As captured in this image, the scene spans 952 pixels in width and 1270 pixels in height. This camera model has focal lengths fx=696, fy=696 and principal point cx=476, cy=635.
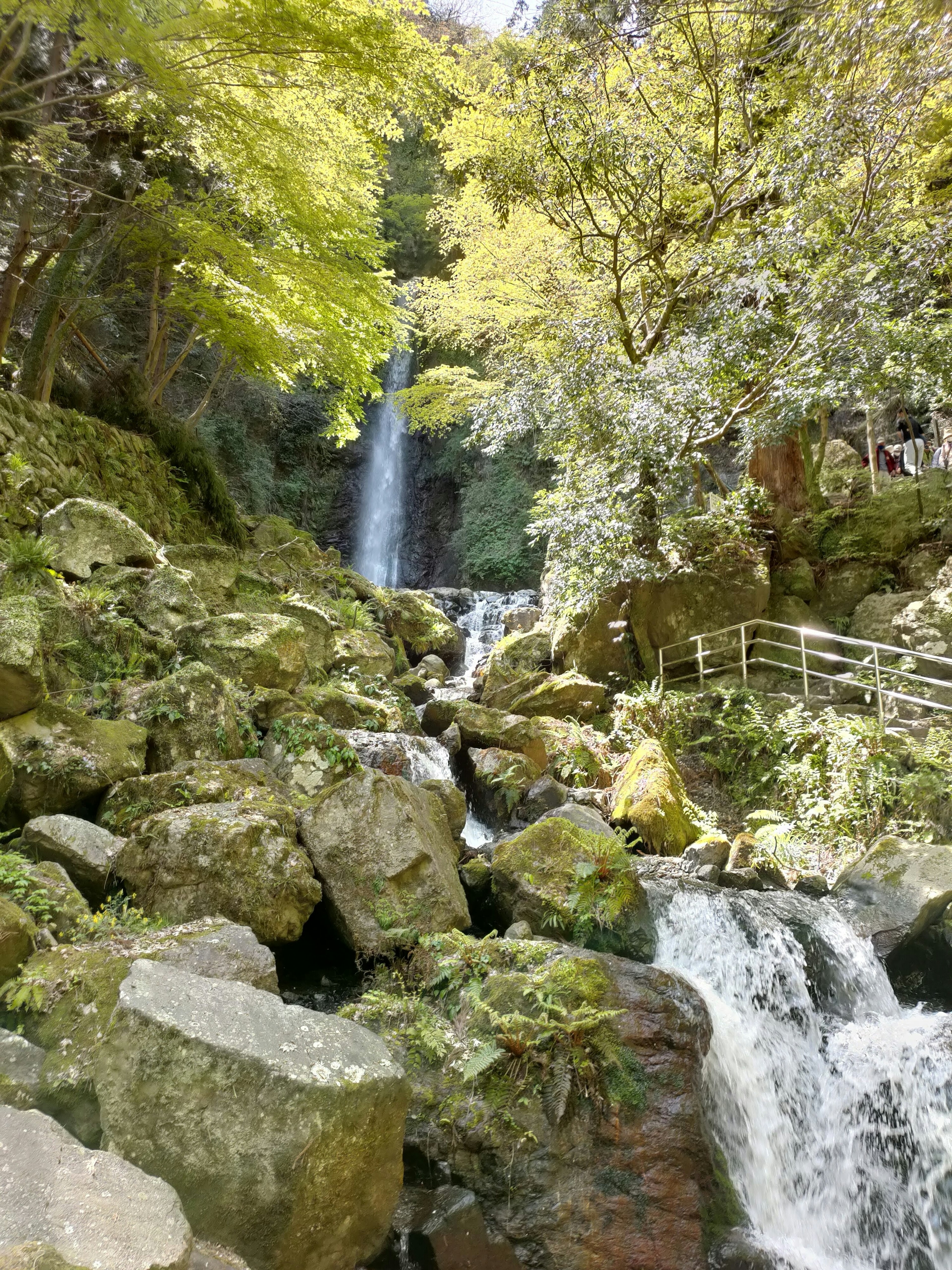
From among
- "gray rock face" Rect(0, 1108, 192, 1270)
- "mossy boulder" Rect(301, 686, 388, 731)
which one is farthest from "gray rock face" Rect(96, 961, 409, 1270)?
"mossy boulder" Rect(301, 686, 388, 731)

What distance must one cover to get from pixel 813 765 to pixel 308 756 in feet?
18.7

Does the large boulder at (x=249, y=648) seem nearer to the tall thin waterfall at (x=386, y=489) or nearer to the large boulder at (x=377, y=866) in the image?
the large boulder at (x=377, y=866)

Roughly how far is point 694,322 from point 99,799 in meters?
9.80

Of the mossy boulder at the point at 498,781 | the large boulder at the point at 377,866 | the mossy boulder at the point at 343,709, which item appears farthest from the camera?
the mossy boulder at the point at 498,781

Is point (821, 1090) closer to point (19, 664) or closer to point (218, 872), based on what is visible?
point (218, 872)

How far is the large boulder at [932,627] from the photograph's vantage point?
8695mm

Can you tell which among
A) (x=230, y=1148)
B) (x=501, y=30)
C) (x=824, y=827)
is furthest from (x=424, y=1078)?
(x=501, y=30)

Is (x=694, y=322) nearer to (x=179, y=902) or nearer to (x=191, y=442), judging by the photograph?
(x=191, y=442)

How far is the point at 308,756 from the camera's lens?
21.7ft

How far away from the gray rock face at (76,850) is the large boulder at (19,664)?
88 centimetres

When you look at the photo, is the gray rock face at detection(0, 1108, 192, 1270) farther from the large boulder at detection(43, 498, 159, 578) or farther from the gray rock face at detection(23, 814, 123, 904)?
the large boulder at detection(43, 498, 159, 578)

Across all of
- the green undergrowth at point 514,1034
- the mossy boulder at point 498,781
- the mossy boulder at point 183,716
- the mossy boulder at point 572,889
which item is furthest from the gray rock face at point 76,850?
the mossy boulder at point 498,781

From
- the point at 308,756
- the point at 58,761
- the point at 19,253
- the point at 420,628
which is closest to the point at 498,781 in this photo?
the point at 308,756

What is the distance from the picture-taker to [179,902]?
445 cm
